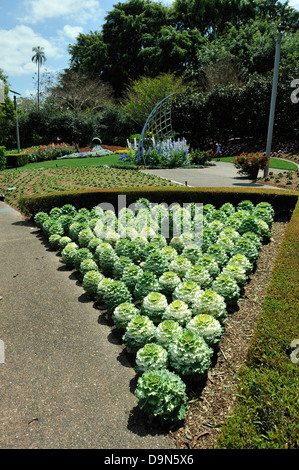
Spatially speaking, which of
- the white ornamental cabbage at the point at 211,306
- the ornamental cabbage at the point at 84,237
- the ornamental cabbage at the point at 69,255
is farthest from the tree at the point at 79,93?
the white ornamental cabbage at the point at 211,306

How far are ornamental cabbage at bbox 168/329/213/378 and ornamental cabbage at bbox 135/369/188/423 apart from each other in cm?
24

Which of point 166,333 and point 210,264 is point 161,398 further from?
point 210,264

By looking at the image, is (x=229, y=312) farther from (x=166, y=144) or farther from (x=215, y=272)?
(x=166, y=144)

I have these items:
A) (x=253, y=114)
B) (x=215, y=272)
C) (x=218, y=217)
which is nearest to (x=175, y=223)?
(x=218, y=217)

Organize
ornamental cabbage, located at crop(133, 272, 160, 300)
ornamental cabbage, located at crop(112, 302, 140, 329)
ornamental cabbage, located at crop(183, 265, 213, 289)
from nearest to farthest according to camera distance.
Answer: ornamental cabbage, located at crop(112, 302, 140, 329) → ornamental cabbage, located at crop(133, 272, 160, 300) → ornamental cabbage, located at crop(183, 265, 213, 289)

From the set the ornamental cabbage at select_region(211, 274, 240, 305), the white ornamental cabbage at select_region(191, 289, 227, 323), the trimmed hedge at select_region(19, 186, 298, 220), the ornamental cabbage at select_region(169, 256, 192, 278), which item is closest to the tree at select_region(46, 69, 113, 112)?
the trimmed hedge at select_region(19, 186, 298, 220)

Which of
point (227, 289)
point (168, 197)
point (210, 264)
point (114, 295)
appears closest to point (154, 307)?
point (114, 295)

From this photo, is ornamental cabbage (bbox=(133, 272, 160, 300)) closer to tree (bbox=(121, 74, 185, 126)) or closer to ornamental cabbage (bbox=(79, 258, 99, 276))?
ornamental cabbage (bbox=(79, 258, 99, 276))

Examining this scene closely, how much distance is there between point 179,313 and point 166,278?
2.47 feet

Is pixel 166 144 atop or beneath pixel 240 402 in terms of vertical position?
atop

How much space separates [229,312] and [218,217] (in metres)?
2.82

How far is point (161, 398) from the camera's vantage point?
2.37m

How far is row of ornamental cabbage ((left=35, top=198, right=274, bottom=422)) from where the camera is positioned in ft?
8.88

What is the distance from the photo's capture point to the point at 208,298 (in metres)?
3.38
